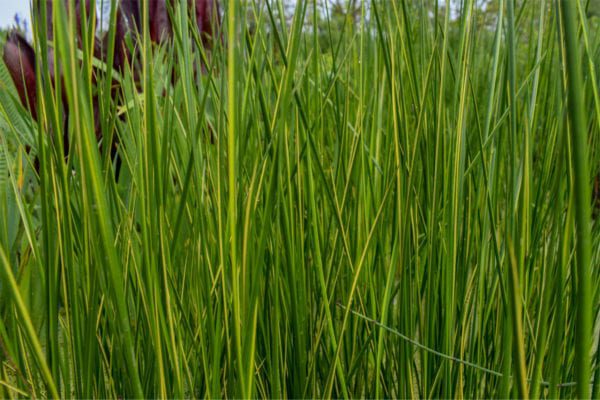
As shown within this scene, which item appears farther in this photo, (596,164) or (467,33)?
(596,164)

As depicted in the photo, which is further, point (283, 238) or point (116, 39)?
point (116, 39)

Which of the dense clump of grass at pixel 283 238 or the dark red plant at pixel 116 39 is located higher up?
the dark red plant at pixel 116 39

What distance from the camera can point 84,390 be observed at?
62 centimetres

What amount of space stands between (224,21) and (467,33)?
11.1 inches

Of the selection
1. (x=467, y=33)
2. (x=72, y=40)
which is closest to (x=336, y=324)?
(x=467, y=33)

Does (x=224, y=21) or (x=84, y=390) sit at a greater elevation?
(x=224, y=21)

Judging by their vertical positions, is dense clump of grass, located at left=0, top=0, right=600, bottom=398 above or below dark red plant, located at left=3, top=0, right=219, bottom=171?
below

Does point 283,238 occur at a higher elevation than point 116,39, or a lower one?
lower

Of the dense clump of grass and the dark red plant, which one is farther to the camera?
the dark red plant

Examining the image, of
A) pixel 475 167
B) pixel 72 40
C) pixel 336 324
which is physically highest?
pixel 72 40

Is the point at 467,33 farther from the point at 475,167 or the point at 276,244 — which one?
the point at 276,244

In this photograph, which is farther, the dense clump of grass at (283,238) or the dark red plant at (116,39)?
the dark red plant at (116,39)

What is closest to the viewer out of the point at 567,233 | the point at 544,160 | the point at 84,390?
the point at 567,233

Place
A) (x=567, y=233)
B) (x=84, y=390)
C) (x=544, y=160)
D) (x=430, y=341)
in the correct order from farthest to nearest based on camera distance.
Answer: (x=544, y=160), (x=430, y=341), (x=84, y=390), (x=567, y=233)
